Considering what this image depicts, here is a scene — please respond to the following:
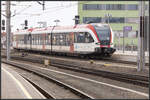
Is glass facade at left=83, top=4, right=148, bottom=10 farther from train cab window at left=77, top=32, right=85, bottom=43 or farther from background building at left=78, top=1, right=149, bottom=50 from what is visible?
train cab window at left=77, top=32, right=85, bottom=43

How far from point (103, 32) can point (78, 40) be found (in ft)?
8.90

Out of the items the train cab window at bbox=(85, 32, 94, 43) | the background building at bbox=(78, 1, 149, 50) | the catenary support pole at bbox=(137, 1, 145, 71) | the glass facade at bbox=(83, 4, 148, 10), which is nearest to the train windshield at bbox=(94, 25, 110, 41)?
the train cab window at bbox=(85, 32, 94, 43)

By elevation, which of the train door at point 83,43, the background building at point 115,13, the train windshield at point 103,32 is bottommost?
the train door at point 83,43

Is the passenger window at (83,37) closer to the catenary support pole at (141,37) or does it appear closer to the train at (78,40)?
the train at (78,40)

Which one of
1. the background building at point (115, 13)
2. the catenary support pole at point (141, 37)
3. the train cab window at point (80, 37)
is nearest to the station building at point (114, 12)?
the background building at point (115, 13)

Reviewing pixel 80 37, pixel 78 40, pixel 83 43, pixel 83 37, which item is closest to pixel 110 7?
pixel 78 40

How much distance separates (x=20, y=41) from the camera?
4381cm

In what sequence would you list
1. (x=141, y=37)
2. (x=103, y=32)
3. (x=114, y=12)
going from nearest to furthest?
(x=141, y=37)
(x=103, y=32)
(x=114, y=12)

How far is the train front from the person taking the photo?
24.0 meters

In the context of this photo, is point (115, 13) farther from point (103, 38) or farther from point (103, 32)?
point (103, 38)

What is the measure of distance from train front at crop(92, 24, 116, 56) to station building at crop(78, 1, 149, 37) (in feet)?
117

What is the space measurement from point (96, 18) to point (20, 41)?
22.5 m

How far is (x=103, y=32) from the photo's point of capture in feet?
79.9

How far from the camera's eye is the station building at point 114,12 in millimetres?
60062
